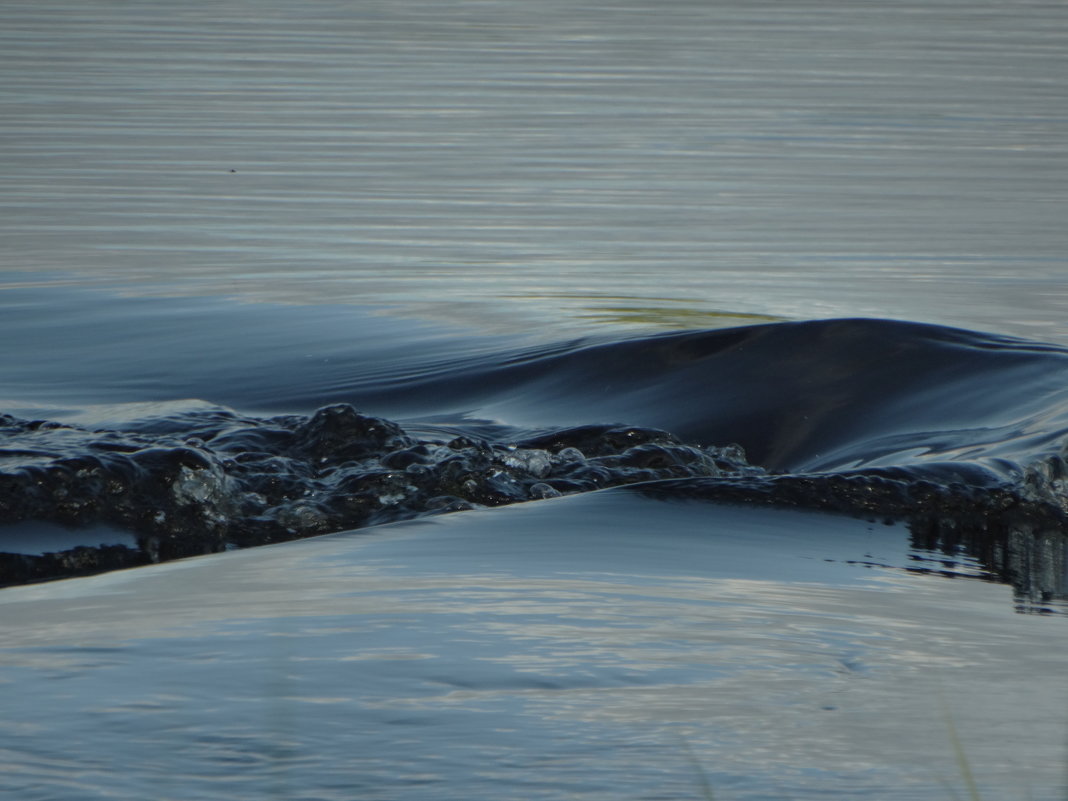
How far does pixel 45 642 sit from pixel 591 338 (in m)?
4.24

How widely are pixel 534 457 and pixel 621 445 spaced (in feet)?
1.38

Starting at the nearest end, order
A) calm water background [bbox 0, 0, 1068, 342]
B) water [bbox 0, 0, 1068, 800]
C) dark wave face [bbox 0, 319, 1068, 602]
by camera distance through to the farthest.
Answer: water [bbox 0, 0, 1068, 800]
dark wave face [bbox 0, 319, 1068, 602]
calm water background [bbox 0, 0, 1068, 342]

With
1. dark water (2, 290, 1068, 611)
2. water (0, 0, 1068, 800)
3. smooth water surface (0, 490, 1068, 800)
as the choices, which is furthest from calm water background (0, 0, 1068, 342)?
smooth water surface (0, 490, 1068, 800)

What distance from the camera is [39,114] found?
15383 millimetres

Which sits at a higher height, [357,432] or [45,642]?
[357,432]

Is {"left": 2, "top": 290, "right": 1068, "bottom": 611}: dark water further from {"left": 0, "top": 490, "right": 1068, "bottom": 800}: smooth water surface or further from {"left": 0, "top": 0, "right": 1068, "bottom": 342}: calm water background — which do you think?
{"left": 0, "top": 0, "right": 1068, "bottom": 342}: calm water background

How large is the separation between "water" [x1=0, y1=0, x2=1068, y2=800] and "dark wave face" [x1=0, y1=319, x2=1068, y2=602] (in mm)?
17

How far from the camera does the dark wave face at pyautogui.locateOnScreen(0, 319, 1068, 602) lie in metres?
4.49

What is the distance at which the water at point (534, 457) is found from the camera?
2.63m

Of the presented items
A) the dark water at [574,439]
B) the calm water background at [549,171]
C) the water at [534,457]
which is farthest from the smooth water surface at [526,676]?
the calm water background at [549,171]

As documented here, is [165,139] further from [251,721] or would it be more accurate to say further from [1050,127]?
[251,721]

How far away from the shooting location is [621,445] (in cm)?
536

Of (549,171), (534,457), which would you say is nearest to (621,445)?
(534,457)

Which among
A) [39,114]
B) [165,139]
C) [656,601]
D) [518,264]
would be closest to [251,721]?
[656,601]
